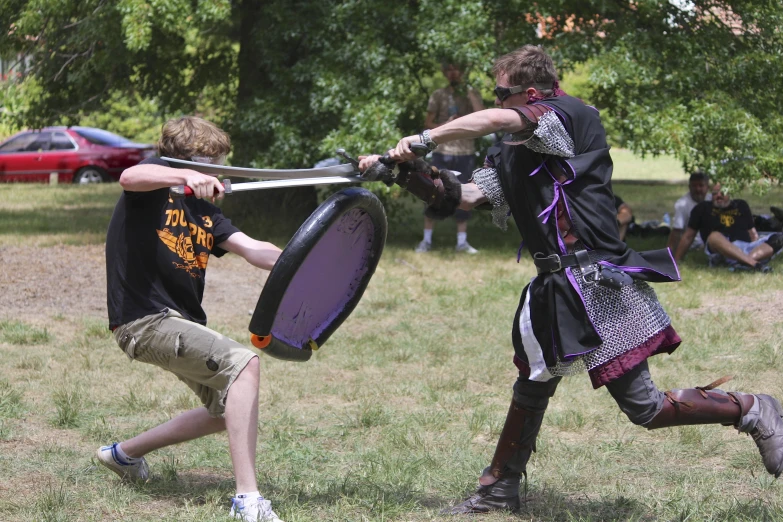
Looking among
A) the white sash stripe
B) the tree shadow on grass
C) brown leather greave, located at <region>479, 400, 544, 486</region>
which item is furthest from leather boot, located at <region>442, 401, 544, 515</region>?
the tree shadow on grass

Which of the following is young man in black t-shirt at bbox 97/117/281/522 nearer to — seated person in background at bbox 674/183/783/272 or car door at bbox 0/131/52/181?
seated person in background at bbox 674/183/783/272

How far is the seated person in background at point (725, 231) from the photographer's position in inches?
398

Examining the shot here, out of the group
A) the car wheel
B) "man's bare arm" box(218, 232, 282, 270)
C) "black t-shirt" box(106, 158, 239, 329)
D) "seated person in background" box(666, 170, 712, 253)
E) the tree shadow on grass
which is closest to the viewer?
"black t-shirt" box(106, 158, 239, 329)

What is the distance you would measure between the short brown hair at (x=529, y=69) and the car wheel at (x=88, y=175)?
1944 centimetres

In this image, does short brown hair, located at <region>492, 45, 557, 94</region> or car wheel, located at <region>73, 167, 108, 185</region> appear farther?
car wheel, located at <region>73, 167, 108, 185</region>

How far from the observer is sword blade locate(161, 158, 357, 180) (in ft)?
12.8

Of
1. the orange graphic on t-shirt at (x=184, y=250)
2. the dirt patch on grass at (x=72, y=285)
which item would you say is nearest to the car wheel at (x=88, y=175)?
the dirt patch on grass at (x=72, y=285)

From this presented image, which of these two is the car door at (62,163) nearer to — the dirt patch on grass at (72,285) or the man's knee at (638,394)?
the dirt patch on grass at (72,285)

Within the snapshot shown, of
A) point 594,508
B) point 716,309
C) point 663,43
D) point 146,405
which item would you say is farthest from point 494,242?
point 594,508

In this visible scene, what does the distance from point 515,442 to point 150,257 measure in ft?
5.58

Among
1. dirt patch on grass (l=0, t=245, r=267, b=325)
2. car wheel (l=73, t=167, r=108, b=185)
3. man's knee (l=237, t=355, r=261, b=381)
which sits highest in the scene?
man's knee (l=237, t=355, r=261, b=381)

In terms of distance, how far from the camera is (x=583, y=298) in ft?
12.5

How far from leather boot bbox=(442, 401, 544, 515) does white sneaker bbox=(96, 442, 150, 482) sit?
1395mm

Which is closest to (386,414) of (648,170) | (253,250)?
(253,250)
